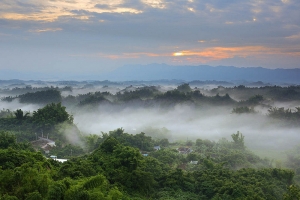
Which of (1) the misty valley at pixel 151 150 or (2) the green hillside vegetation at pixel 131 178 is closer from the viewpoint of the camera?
(2) the green hillside vegetation at pixel 131 178

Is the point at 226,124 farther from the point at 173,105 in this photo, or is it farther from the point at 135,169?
the point at 135,169

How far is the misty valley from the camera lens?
45.0 ft

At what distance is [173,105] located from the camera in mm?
77875

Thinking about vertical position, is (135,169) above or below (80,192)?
below

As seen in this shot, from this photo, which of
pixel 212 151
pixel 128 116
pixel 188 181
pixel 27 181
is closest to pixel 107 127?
pixel 128 116

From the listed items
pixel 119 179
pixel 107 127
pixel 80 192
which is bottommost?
pixel 107 127

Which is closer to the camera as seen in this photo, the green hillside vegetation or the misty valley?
the green hillside vegetation

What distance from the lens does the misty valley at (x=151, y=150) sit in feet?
45.0

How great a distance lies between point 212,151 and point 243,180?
63.3 ft

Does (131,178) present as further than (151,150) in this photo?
No

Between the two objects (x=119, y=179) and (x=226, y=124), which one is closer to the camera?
(x=119, y=179)

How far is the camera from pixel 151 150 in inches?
1503

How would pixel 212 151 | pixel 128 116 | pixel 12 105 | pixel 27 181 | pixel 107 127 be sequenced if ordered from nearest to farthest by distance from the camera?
pixel 27 181 → pixel 212 151 → pixel 107 127 → pixel 128 116 → pixel 12 105

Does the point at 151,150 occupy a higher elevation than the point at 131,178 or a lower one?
lower
